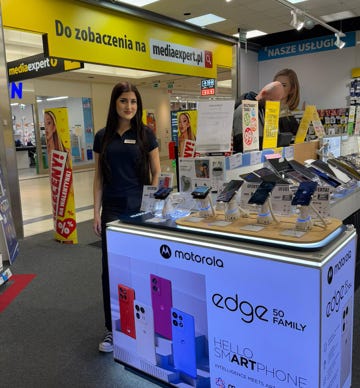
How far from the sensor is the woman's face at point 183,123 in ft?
24.2

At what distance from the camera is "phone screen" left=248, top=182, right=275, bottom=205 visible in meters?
1.57

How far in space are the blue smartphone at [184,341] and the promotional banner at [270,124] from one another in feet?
4.84

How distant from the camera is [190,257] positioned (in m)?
1.61

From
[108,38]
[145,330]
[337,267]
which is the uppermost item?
[108,38]

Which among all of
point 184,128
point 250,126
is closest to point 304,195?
point 250,126

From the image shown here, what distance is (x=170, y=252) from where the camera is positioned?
1.68 m

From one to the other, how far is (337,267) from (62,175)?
12.8 feet

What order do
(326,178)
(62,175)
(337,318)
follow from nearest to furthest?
(337,318)
(326,178)
(62,175)

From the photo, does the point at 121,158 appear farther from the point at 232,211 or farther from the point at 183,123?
the point at 183,123

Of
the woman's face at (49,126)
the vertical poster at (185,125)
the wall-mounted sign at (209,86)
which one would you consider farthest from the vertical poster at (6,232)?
the wall-mounted sign at (209,86)

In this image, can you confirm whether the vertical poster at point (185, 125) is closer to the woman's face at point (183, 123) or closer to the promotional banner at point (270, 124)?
the woman's face at point (183, 123)

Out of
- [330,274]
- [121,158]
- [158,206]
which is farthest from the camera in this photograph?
[121,158]

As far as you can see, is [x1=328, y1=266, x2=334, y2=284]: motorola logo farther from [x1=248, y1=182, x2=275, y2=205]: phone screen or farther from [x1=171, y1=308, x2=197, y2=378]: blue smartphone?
[x1=171, y1=308, x2=197, y2=378]: blue smartphone

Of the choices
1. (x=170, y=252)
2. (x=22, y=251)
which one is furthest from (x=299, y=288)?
(x=22, y=251)
